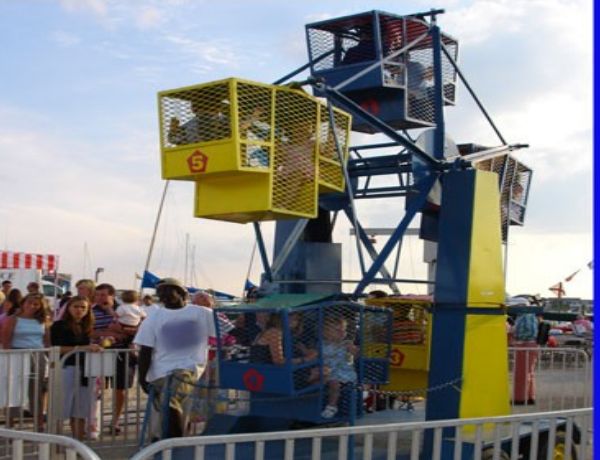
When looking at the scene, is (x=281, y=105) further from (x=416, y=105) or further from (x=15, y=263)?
(x=15, y=263)

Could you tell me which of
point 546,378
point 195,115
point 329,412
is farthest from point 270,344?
point 546,378

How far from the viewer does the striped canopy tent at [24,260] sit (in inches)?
837

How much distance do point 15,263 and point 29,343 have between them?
524 inches

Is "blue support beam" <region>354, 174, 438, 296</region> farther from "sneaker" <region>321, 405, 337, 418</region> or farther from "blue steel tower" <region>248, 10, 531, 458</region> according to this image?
"sneaker" <region>321, 405, 337, 418</region>

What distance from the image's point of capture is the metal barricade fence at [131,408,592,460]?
13.2 ft

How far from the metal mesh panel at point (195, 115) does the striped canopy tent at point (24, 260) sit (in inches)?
629

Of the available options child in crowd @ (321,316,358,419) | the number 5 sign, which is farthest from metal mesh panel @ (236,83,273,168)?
child in crowd @ (321,316,358,419)

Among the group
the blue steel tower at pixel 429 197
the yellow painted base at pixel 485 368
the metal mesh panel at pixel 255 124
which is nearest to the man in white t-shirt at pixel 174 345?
the blue steel tower at pixel 429 197

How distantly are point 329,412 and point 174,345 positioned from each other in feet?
5.17

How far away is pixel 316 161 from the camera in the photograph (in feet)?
20.1

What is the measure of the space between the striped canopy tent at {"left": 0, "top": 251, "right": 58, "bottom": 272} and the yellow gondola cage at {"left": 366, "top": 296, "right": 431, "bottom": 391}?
598 inches

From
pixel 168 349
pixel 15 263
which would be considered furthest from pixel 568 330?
pixel 168 349

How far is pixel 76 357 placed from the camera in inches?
333

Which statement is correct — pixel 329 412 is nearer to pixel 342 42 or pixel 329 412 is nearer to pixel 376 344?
pixel 376 344
